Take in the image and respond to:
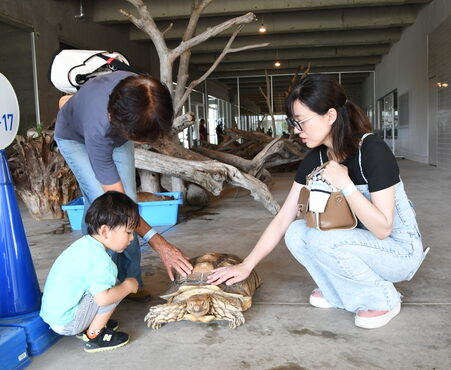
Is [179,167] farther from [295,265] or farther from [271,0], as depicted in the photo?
[271,0]

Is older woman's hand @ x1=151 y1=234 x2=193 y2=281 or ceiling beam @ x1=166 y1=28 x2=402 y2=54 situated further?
ceiling beam @ x1=166 y1=28 x2=402 y2=54

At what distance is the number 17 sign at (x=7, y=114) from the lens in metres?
1.94

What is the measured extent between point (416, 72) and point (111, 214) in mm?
13698

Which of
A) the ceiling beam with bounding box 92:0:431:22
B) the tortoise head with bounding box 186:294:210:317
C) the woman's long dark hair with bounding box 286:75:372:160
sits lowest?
the tortoise head with bounding box 186:294:210:317

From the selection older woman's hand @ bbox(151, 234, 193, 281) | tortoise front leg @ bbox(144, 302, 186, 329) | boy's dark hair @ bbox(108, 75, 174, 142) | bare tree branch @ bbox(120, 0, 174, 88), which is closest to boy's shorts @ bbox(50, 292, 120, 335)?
tortoise front leg @ bbox(144, 302, 186, 329)

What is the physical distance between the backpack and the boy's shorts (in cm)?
109

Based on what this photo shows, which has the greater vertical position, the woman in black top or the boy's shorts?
the woman in black top

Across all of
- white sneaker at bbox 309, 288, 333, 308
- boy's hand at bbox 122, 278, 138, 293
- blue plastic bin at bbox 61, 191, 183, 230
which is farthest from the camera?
blue plastic bin at bbox 61, 191, 183, 230

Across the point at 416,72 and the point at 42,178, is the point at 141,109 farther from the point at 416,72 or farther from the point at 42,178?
the point at 416,72

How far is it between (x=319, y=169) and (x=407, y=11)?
12.7m

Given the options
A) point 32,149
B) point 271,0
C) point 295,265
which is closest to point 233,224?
point 295,265

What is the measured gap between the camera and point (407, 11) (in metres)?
12.8

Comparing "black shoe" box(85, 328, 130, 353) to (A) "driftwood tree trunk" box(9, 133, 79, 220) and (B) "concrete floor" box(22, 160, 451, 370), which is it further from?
(A) "driftwood tree trunk" box(9, 133, 79, 220)

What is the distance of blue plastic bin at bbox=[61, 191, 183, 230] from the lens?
4621 millimetres
